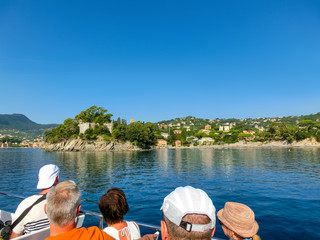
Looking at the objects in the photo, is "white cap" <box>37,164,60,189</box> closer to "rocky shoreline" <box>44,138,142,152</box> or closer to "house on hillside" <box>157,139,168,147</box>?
"rocky shoreline" <box>44,138,142,152</box>

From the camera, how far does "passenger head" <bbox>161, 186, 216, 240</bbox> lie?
142 centimetres

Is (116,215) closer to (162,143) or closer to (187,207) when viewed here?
(187,207)

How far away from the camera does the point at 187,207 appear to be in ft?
4.75

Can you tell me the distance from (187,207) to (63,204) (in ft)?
4.24

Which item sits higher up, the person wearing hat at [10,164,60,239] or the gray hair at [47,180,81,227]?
the gray hair at [47,180,81,227]

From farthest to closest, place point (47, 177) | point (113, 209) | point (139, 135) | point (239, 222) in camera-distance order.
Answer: point (139, 135), point (47, 177), point (113, 209), point (239, 222)

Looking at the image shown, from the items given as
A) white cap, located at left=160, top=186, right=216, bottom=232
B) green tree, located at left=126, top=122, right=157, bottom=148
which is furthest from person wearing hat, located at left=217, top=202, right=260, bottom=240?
green tree, located at left=126, top=122, right=157, bottom=148

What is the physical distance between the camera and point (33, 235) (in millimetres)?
2955

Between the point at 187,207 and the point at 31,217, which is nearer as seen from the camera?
the point at 187,207

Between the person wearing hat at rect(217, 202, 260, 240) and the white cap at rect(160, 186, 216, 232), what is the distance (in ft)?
3.59

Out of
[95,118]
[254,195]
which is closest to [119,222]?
[254,195]

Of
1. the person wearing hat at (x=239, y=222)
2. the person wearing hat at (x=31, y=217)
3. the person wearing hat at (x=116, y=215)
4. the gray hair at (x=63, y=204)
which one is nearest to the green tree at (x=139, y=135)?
the person wearing hat at (x=31, y=217)

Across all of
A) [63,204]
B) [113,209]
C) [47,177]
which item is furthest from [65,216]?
[47,177]

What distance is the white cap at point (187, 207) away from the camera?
142 centimetres
